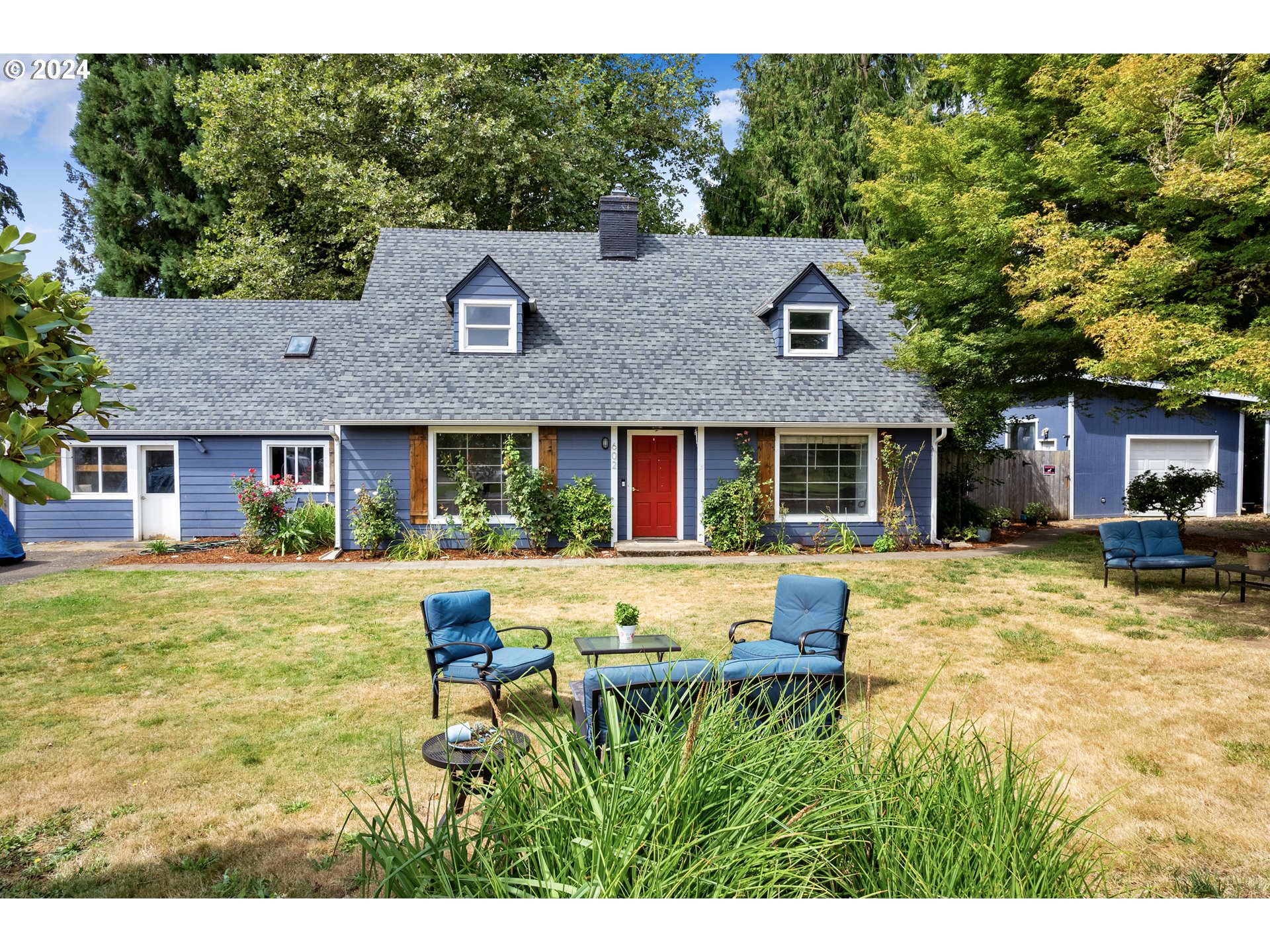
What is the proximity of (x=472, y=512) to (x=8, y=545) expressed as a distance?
6.79 metres

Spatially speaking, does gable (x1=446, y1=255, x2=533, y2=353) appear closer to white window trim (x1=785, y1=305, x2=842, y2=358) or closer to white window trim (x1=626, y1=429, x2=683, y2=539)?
white window trim (x1=626, y1=429, x2=683, y2=539)

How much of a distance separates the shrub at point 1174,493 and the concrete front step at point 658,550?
8.66m

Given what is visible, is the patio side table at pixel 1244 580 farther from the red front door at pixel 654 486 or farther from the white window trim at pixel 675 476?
the red front door at pixel 654 486

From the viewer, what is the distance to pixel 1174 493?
13.5 metres

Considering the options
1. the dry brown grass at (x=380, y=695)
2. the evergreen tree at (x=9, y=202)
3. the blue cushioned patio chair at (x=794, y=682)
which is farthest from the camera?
the evergreen tree at (x=9, y=202)

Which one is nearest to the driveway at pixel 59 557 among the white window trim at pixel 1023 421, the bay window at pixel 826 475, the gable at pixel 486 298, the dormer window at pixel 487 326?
the gable at pixel 486 298

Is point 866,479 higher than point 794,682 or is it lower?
higher

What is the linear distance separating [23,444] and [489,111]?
62.1ft

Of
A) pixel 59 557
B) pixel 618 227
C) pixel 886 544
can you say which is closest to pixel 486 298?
pixel 618 227

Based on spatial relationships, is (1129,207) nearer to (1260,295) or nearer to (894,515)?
(1260,295)

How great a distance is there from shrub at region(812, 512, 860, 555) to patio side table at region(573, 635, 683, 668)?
767 cm

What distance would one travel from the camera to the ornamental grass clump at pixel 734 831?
2.15m

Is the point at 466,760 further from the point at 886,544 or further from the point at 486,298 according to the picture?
the point at 486,298

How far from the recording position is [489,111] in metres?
18.4
